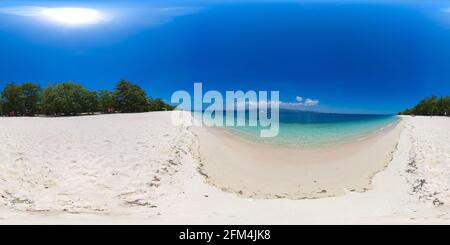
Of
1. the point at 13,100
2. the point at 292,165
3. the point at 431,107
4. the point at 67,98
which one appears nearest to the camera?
the point at 67,98

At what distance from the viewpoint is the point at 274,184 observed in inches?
133

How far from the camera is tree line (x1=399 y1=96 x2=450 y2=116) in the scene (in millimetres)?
3213

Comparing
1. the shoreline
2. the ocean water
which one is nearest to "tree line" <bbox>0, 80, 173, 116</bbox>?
the shoreline

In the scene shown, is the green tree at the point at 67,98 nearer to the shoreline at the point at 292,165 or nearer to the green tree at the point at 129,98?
the green tree at the point at 129,98

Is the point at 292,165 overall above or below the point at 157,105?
below

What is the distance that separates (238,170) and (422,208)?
1640 millimetres

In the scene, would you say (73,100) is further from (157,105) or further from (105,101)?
(157,105)

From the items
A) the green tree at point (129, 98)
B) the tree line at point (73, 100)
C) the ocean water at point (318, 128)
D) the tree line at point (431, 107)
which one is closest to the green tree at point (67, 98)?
the tree line at point (73, 100)

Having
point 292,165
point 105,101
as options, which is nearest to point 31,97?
point 105,101

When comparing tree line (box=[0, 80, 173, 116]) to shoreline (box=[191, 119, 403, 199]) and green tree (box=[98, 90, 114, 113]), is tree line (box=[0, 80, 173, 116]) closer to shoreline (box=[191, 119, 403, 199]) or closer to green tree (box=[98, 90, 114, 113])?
green tree (box=[98, 90, 114, 113])

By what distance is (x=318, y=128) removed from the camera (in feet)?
11.5

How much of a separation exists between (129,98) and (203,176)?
1.02m

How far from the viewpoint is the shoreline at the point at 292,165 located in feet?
11.0

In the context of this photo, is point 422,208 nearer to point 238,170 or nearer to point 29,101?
point 238,170
